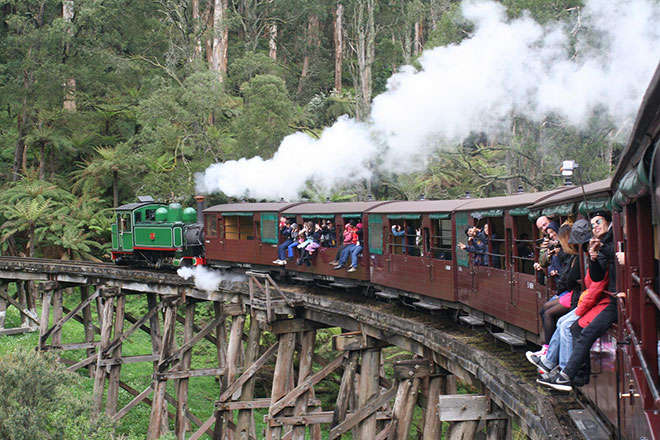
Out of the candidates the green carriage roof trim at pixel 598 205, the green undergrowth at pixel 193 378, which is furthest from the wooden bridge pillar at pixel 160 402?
the green carriage roof trim at pixel 598 205

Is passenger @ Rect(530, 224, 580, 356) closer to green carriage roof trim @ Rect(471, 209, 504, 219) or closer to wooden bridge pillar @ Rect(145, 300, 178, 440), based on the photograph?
green carriage roof trim @ Rect(471, 209, 504, 219)

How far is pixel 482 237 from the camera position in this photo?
11.3m

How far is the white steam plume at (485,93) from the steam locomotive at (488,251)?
450 centimetres

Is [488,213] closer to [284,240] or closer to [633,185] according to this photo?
[633,185]

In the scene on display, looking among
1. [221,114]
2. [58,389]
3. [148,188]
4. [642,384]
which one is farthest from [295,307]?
[221,114]

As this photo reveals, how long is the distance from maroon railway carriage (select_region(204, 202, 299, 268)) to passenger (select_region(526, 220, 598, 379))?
1238 cm

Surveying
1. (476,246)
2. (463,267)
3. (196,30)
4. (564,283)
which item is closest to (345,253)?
(463,267)

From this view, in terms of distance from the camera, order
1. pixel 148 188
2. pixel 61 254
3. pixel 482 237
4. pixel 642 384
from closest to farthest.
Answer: pixel 642 384 < pixel 482 237 < pixel 148 188 < pixel 61 254

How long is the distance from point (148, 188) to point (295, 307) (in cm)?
1634

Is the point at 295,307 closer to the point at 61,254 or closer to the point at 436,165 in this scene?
the point at 436,165

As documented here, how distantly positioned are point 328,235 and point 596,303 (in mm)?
11496

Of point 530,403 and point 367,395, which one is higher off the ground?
point 530,403

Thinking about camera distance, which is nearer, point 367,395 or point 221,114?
point 367,395

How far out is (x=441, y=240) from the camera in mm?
13500
